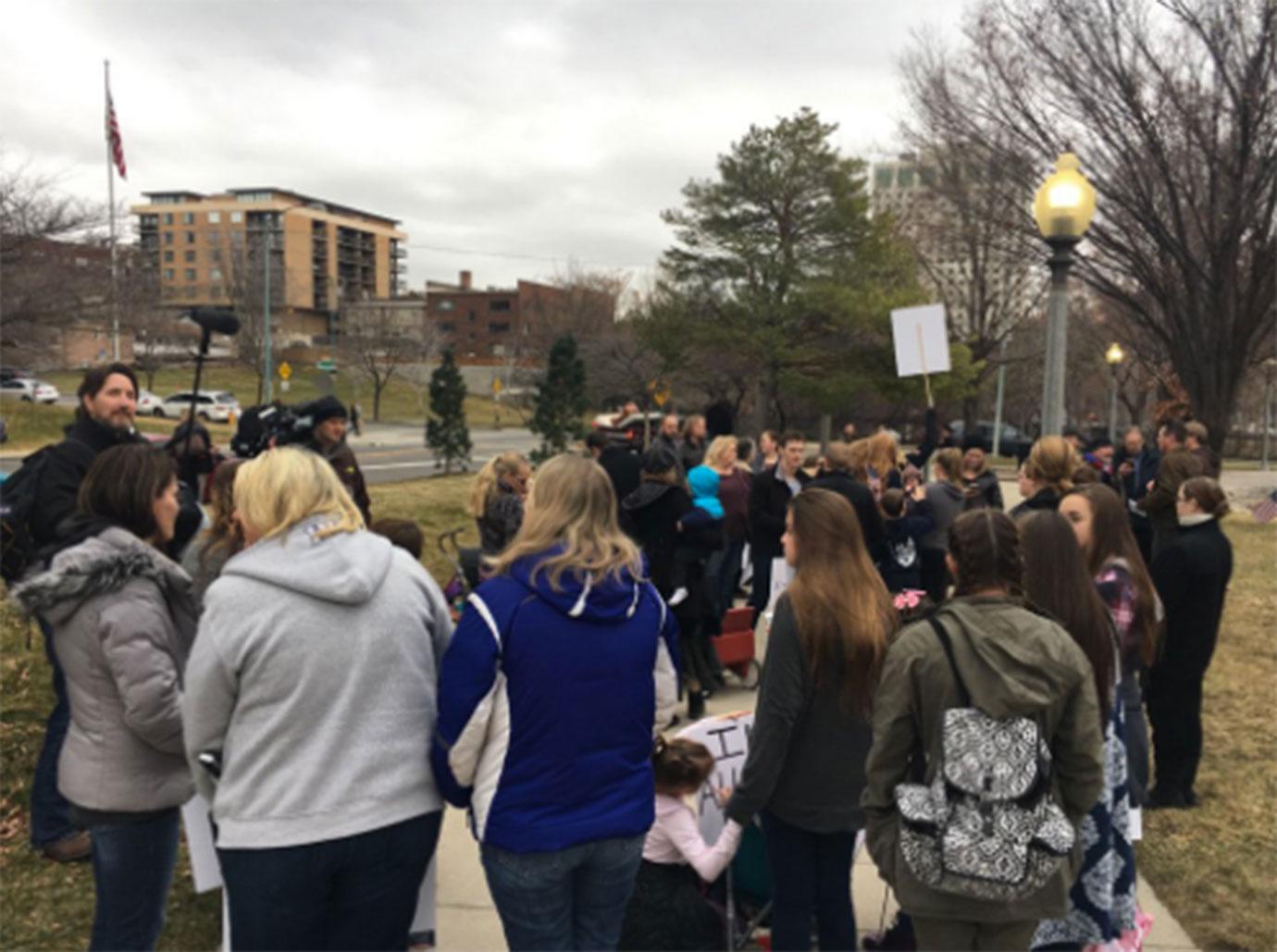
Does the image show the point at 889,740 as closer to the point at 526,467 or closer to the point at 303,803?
the point at 303,803

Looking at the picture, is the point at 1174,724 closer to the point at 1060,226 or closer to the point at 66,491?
the point at 1060,226

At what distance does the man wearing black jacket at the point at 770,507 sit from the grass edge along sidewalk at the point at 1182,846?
9.70ft

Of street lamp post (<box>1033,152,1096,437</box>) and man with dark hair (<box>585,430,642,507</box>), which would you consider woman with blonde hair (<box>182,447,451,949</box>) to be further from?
street lamp post (<box>1033,152,1096,437</box>)

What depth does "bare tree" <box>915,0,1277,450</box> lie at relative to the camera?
445 inches

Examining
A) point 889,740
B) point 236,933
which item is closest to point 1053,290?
point 889,740

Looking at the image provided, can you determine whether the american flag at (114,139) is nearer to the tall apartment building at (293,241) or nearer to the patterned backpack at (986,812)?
the patterned backpack at (986,812)

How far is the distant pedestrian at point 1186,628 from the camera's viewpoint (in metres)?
4.74

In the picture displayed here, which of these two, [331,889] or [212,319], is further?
[212,319]

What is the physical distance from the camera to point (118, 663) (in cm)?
254

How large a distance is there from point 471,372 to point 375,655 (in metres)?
80.7

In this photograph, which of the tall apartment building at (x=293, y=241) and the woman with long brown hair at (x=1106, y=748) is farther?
the tall apartment building at (x=293, y=241)

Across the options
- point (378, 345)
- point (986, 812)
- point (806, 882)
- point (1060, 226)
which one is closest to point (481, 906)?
point (806, 882)

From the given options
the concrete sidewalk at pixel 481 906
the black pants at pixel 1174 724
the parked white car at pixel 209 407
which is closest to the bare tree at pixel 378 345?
the parked white car at pixel 209 407

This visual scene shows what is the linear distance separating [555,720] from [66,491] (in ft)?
9.02
